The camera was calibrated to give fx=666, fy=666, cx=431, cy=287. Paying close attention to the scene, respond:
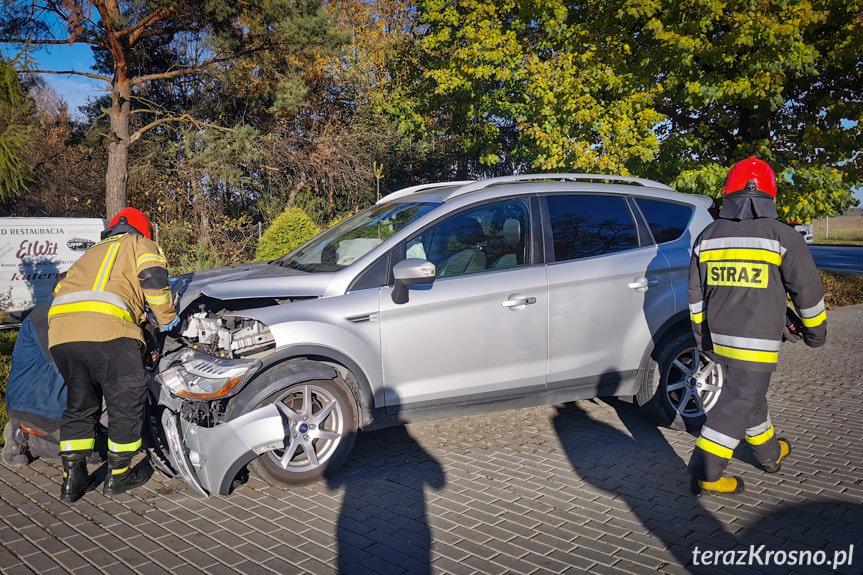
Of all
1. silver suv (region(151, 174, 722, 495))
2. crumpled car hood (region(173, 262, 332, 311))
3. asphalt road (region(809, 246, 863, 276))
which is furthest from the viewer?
asphalt road (region(809, 246, 863, 276))

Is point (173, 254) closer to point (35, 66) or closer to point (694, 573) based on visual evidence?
point (35, 66)

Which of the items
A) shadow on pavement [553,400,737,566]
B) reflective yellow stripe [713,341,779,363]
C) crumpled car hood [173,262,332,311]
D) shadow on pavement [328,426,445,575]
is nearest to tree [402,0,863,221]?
shadow on pavement [553,400,737,566]

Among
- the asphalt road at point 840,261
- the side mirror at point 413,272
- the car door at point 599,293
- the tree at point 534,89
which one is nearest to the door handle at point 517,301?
the car door at point 599,293

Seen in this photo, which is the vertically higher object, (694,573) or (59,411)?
(59,411)

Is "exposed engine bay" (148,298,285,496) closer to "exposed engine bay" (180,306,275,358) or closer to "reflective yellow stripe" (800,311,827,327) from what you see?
"exposed engine bay" (180,306,275,358)

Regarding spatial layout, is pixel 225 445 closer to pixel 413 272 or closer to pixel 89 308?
pixel 89 308

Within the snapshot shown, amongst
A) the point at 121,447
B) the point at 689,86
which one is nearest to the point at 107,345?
the point at 121,447

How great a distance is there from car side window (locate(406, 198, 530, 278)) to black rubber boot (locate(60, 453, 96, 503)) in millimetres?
2510

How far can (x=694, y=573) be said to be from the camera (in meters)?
3.27

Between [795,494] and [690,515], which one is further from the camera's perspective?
[795,494]

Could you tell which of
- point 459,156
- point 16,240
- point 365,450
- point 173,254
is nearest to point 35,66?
point 173,254

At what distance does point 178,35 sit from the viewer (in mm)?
20953

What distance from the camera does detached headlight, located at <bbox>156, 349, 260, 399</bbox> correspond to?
397 centimetres

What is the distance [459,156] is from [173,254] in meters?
10.6
